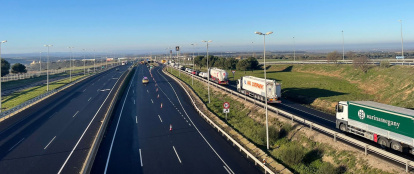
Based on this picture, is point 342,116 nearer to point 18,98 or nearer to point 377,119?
point 377,119

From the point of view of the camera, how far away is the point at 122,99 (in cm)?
5316

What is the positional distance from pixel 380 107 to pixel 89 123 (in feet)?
105

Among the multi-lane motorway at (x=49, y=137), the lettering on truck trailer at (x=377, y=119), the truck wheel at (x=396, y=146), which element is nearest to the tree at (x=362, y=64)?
the lettering on truck trailer at (x=377, y=119)

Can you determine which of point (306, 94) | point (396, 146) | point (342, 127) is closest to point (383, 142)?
point (396, 146)

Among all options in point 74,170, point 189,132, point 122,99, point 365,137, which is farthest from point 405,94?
point 122,99

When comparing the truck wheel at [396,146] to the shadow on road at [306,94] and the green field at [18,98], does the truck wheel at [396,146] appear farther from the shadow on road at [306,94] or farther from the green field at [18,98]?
the green field at [18,98]

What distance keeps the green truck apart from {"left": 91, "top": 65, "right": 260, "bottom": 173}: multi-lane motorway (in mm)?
9696

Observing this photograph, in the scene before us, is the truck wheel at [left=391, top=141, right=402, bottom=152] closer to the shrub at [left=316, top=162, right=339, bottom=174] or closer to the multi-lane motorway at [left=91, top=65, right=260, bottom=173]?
the shrub at [left=316, top=162, right=339, bottom=174]

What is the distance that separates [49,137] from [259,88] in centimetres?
2985

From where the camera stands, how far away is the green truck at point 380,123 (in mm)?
18141

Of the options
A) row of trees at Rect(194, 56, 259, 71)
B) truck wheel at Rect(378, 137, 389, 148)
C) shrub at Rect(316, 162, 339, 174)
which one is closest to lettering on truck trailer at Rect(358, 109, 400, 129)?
truck wheel at Rect(378, 137, 389, 148)

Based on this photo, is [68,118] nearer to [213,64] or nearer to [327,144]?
[327,144]

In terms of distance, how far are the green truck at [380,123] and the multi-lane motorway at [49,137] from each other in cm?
2298

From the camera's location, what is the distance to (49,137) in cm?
2888
